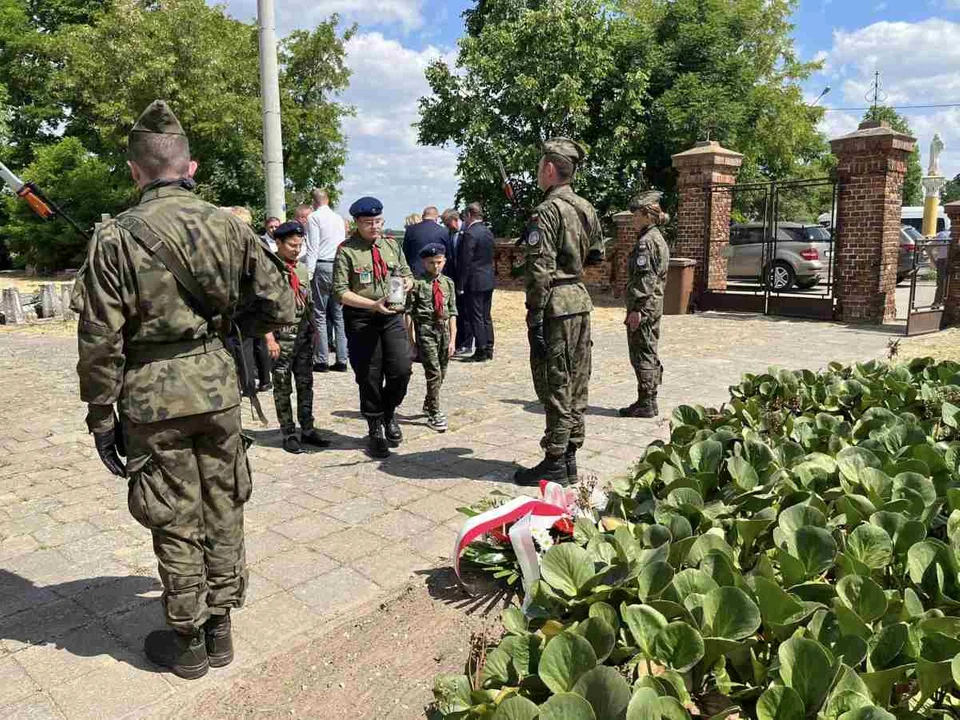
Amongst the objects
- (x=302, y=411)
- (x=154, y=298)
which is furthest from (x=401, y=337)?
(x=154, y=298)

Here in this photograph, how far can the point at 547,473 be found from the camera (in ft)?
16.9

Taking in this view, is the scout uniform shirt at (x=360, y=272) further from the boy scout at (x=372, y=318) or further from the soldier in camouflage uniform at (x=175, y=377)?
the soldier in camouflage uniform at (x=175, y=377)

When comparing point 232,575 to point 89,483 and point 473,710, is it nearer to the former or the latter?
point 473,710

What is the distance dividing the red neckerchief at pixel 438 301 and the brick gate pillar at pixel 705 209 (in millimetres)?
9556

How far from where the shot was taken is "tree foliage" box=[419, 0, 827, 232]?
21406mm

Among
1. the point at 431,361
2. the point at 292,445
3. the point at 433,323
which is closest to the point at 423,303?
the point at 433,323

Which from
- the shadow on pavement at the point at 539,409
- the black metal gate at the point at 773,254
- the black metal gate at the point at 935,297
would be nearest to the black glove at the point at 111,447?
the shadow on pavement at the point at 539,409

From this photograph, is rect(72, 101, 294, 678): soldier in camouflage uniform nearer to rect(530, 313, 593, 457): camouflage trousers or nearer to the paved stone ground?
the paved stone ground

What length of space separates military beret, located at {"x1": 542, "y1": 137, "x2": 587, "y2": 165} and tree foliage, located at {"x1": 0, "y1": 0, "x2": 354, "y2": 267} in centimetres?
2009

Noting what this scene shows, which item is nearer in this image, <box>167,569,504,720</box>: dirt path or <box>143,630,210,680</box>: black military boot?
<box>167,569,504,720</box>: dirt path

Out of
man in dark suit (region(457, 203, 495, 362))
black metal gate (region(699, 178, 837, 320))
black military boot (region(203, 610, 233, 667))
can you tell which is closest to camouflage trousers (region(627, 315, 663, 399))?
man in dark suit (region(457, 203, 495, 362))

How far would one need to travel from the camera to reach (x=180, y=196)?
9.66 feet

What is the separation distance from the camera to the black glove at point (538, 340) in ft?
16.3

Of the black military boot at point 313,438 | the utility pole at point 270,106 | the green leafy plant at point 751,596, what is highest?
the utility pole at point 270,106
